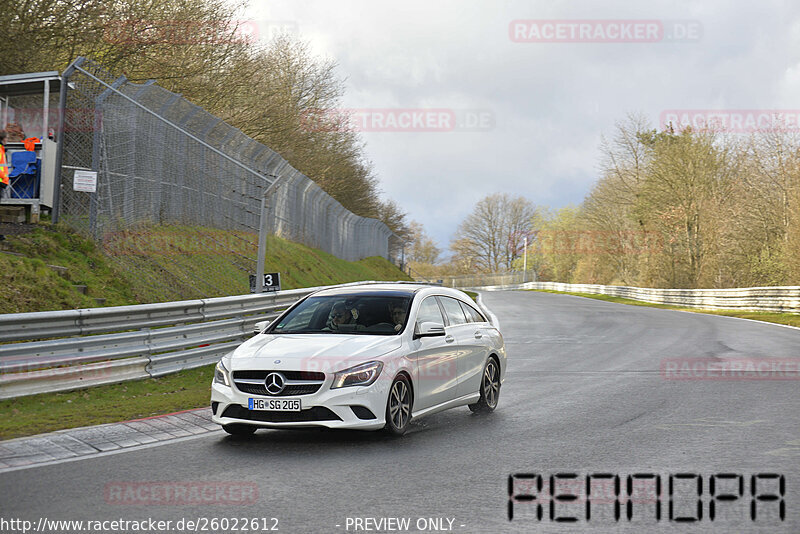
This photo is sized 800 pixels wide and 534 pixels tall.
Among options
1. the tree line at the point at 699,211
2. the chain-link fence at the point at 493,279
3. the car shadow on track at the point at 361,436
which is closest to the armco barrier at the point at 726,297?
the tree line at the point at 699,211

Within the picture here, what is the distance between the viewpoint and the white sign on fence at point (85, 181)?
48.1ft

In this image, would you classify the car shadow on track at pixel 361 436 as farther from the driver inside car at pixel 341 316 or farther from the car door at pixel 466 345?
the driver inside car at pixel 341 316

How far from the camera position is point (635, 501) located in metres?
5.90

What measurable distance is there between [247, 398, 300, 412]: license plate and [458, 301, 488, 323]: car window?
133 inches

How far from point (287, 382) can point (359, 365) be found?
0.70 metres

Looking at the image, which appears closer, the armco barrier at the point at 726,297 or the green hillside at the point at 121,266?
the green hillside at the point at 121,266

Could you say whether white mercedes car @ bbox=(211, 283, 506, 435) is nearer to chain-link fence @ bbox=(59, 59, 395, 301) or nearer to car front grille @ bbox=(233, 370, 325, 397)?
car front grille @ bbox=(233, 370, 325, 397)

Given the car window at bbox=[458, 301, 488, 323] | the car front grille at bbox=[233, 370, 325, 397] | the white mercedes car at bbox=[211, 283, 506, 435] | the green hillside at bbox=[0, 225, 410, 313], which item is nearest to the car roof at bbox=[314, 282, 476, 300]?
the white mercedes car at bbox=[211, 283, 506, 435]

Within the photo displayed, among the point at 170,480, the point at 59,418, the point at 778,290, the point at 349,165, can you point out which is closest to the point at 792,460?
the point at 170,480

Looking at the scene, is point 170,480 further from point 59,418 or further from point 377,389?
point 59,418

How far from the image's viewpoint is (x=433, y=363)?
9.20 m

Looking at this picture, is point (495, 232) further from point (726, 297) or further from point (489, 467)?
point (489, 467)

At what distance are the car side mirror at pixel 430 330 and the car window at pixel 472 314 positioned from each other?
1.72m

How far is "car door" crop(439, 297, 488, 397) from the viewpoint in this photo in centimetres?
988
